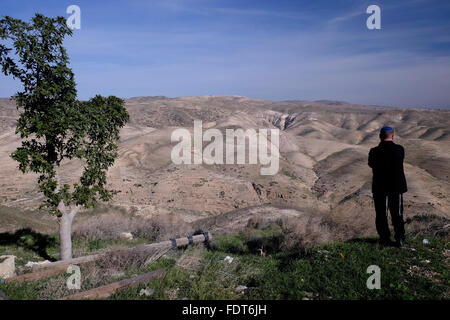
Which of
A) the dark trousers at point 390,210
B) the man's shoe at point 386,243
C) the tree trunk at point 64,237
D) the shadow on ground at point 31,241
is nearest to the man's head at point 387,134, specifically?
the dark trousers at point 390,210

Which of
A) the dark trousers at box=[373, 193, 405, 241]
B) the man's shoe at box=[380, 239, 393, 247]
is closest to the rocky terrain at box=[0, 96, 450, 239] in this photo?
the man's shoe at box=[380, 239, 393, 247]

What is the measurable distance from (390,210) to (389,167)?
835 millimetres

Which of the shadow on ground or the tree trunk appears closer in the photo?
the tree trunk

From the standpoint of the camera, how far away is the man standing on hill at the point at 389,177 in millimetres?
5504

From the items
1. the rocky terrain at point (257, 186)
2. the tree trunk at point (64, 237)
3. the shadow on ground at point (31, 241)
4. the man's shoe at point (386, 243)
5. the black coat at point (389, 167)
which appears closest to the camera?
the black coat at point (389, 167)

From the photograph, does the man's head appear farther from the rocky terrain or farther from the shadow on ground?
the shadow on ground

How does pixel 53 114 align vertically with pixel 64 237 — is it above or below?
above

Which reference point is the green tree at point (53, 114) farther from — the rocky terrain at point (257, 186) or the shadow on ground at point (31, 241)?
the rocky terrain at point (257, 186)

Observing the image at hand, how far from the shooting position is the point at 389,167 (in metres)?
5.54

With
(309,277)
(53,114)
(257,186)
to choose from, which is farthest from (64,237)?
(257,186)

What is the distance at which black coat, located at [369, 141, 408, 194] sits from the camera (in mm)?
5488

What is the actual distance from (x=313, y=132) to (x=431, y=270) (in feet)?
193

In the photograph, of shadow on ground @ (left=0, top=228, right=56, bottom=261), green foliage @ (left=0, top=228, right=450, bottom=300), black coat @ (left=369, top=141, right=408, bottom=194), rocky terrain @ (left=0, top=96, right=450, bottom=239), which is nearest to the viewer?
green foliage @ (left=0, top=228, right=450, bottom=300)

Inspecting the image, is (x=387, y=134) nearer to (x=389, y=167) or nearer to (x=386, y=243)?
(x=389, y=167)
